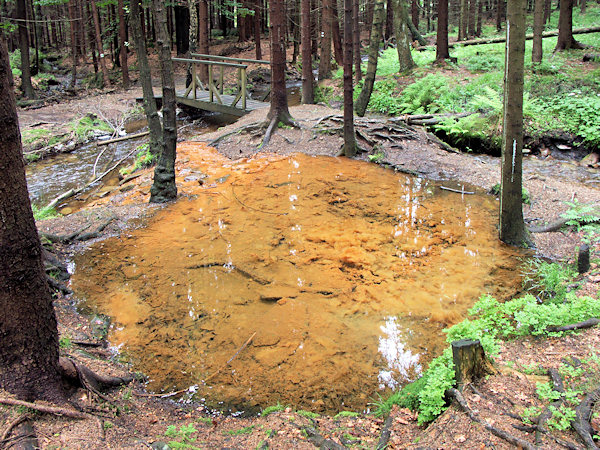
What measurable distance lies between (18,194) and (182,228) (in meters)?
5.31

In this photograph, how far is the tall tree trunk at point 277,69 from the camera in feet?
42.1

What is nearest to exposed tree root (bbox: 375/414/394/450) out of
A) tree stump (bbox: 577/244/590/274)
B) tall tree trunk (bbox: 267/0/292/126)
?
tree stump (bbox: 577/244/590/274)

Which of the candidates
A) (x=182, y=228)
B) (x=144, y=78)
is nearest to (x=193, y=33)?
(x=144, y=78)

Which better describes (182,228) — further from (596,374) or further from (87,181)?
(596,374)

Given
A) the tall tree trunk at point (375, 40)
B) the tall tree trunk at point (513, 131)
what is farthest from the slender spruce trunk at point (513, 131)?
the tall tree trunk at point (375, 40)

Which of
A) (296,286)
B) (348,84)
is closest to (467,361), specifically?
(296,286)

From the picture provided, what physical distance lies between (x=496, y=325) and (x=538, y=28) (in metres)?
13.2

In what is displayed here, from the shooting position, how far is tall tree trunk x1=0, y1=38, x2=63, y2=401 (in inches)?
115

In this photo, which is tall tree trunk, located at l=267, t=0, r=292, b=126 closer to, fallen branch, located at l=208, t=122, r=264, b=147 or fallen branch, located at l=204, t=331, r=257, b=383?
fallen branch, located at l=208, t=122, r=264, b=147

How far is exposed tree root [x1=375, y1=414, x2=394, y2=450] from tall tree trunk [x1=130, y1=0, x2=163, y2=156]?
303 inches

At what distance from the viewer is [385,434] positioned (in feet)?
12.2

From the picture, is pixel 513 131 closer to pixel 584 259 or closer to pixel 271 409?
pixel 584 259

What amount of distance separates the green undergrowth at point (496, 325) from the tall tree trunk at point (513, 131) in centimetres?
126

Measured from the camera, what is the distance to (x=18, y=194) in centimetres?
300
